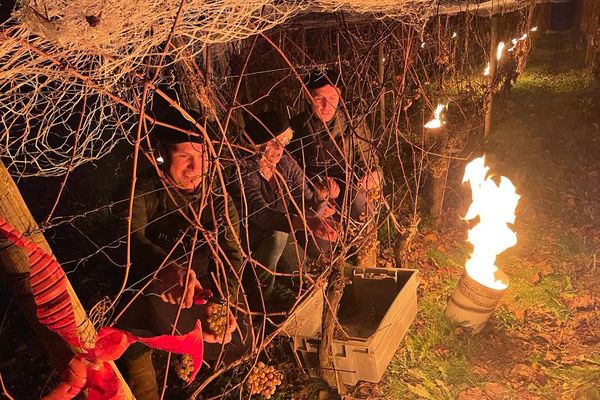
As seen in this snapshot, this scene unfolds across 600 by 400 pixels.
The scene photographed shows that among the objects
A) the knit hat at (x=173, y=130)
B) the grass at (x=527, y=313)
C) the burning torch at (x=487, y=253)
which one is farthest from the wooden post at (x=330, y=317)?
the burning torch at (x=487, y=253)

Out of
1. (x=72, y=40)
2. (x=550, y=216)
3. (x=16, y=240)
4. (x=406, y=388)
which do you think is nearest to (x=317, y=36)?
(x=550, y=216)

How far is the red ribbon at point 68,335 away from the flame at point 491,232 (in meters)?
2.75

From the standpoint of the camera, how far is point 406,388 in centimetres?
345

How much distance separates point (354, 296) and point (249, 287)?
0.88 meters

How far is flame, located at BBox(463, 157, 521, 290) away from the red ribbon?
2751mm

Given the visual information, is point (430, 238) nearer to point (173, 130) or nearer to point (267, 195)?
point (267, 195)

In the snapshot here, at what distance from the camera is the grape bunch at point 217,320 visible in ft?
7.70

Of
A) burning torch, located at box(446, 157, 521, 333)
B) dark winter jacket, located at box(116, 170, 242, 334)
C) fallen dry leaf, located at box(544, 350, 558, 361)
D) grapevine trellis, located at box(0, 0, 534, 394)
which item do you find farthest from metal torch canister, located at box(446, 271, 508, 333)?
dark winter jacket, located at box(116, 170, 242, 334)

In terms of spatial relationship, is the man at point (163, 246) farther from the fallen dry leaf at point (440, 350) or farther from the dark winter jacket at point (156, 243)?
the fallen dry leaf at point (440, 350)

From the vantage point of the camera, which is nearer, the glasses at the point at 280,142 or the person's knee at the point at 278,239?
the glasses at the point at 280,142

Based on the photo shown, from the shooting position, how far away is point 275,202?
367 centimetres

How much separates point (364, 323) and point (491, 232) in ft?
4.10

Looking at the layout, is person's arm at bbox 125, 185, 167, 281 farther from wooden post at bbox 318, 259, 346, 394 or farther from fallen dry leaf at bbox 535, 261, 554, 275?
fallen dry leaf at bbox 535, 261, 554, 275

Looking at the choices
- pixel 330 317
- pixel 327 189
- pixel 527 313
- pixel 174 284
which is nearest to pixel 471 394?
pixel 527 313
